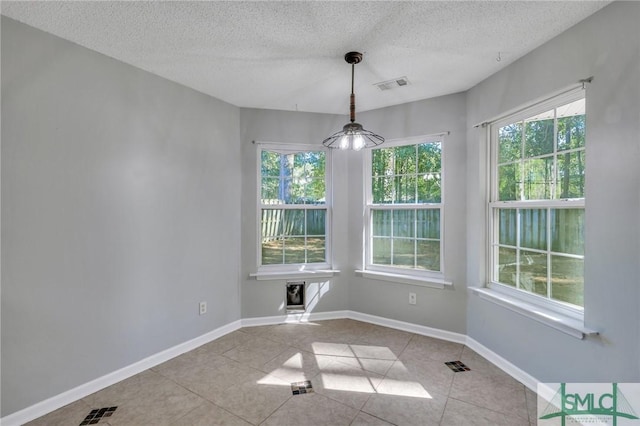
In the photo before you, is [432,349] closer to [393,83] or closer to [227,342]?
[227,342]

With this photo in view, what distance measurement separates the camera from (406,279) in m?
3.30

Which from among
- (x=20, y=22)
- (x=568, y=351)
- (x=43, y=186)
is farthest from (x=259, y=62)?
(x=568, y=351)

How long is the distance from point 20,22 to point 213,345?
2881mm

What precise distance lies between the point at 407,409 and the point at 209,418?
1.30 meters

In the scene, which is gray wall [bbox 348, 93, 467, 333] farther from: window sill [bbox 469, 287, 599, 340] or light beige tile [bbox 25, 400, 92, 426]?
light beige tile [bbox 25, 400, 92, 426]

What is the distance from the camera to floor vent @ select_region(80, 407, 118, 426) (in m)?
1.91

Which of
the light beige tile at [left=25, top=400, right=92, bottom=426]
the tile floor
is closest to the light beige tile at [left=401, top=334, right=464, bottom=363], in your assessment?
the tile floor

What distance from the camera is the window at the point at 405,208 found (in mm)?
3258

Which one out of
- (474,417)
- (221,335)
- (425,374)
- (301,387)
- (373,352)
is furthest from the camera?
(221,335)

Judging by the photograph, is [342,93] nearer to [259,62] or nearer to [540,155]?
[259,62]

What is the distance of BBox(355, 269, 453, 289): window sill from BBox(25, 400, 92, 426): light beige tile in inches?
106

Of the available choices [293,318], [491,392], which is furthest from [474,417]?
[293,318]

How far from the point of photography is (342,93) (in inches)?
121

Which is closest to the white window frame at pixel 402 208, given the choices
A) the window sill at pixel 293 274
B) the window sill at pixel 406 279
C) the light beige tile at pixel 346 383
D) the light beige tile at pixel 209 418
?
the window sill at pixel 406 279
